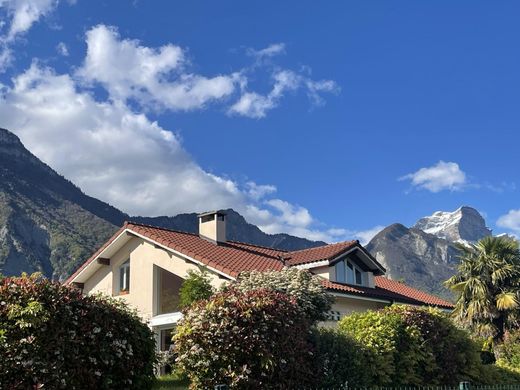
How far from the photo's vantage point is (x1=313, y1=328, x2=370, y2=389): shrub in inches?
565

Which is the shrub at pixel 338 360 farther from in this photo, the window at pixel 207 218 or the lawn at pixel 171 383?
the window at pixel 207 218

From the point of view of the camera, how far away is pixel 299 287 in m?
19.6

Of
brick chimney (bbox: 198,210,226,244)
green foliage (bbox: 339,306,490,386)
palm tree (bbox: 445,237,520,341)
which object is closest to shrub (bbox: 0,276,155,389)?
green foliage (bbox: 339,306,490,386)

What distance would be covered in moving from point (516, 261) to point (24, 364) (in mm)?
22288

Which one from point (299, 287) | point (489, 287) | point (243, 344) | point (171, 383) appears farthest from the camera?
point (489, 287)

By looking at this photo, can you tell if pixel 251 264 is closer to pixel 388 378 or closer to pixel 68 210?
pixel 388 378

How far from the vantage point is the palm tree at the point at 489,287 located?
87.7ft

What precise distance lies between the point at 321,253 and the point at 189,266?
18.8 feet

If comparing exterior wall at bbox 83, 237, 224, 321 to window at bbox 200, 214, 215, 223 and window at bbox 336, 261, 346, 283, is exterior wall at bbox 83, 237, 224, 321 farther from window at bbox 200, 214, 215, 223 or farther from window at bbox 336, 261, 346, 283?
window at bbox 336, 261, 346, 283

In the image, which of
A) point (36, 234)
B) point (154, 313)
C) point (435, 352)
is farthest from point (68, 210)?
point (435, 352)

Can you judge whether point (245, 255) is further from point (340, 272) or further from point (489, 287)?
point (489, 287)

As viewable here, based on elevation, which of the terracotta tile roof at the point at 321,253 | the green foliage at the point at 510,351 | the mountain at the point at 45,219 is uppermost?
the mountain at the point at 45,219

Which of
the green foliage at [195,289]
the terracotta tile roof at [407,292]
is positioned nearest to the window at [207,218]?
the green foliage at [195,289]

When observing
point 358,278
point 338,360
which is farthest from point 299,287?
point 358,278
